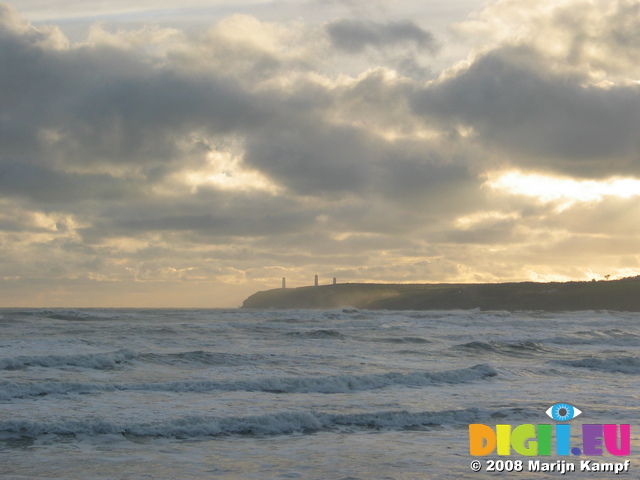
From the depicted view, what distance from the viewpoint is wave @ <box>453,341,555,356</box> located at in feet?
110

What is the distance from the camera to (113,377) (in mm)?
21453

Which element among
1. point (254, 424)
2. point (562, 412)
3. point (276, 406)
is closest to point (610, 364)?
point (562, 412)

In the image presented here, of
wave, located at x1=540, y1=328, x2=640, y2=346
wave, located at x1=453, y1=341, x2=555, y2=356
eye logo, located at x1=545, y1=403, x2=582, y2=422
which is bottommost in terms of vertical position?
wave, located at x1=540, y1=328, x2=640, y2=346

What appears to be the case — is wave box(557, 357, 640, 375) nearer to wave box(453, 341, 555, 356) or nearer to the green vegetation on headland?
wave box(453, 341, 555, 356)

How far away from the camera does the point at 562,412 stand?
16.7 meters

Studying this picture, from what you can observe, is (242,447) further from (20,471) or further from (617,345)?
(617,345)

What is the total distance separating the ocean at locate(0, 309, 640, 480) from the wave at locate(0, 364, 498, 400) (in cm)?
6

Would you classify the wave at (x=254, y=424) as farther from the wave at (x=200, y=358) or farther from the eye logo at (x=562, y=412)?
the wave at (x=200, y=358)

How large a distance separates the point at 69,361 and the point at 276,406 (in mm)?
10913

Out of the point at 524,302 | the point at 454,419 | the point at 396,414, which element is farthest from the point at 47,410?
the point at 524,302

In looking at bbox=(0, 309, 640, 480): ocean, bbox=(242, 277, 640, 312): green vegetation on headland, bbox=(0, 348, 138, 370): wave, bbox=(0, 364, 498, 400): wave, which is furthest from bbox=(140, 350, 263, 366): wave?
bbox=(242, 277, 640, 312): green vegetation on headland

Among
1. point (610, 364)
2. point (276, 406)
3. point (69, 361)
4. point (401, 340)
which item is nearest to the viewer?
point (276, 406)

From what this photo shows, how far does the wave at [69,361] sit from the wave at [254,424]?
9690mm

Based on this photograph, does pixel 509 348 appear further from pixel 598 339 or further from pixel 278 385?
pixel 278 385
